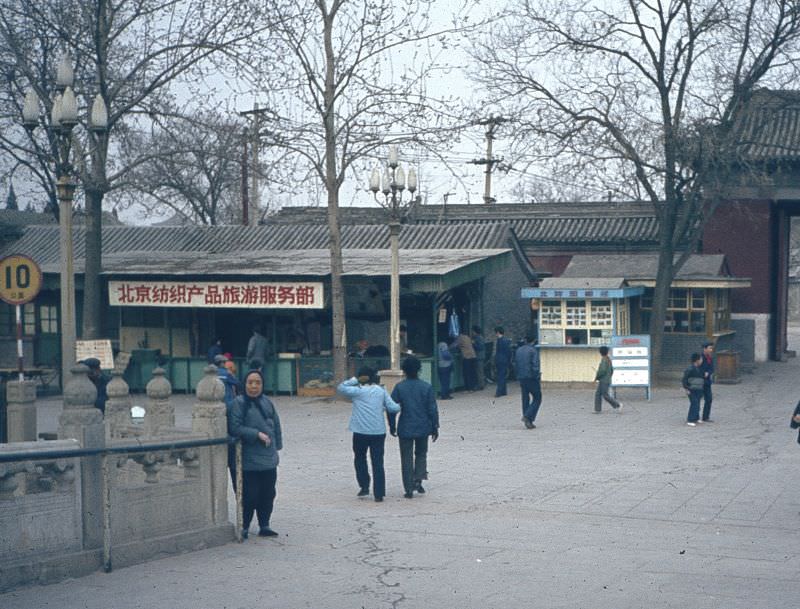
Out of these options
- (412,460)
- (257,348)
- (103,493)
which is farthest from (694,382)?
(103,493)

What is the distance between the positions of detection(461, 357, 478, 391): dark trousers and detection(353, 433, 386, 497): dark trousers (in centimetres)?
1440

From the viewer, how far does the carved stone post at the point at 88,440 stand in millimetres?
9305

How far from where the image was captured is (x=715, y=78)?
27.0m

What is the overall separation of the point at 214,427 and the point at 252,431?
371 mm

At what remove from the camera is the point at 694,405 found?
20.4 meters

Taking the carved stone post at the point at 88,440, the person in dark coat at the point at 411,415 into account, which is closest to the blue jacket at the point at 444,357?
the person in dark coat at the point at 411,415

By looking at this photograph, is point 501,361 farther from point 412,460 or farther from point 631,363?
point 412,460

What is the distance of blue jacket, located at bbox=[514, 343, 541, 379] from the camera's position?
2034 cm

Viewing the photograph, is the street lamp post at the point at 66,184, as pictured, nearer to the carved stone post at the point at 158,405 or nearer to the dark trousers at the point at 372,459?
the carved stone post at the point at 158,405

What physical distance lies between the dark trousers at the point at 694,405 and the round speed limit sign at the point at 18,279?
11776 millimetres

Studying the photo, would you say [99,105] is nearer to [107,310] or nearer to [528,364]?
[528,364]

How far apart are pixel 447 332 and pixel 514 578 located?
63.1 ft

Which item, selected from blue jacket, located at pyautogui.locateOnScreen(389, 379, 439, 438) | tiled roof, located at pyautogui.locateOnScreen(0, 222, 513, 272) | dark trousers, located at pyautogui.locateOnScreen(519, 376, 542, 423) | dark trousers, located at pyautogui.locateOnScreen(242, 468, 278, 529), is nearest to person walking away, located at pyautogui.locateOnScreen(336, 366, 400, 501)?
blue jacket, located at pyautogui.locateOnScreen(389, 379, 439, 438)

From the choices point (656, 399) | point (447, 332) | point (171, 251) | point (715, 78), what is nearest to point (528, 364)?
point (656, 399)
